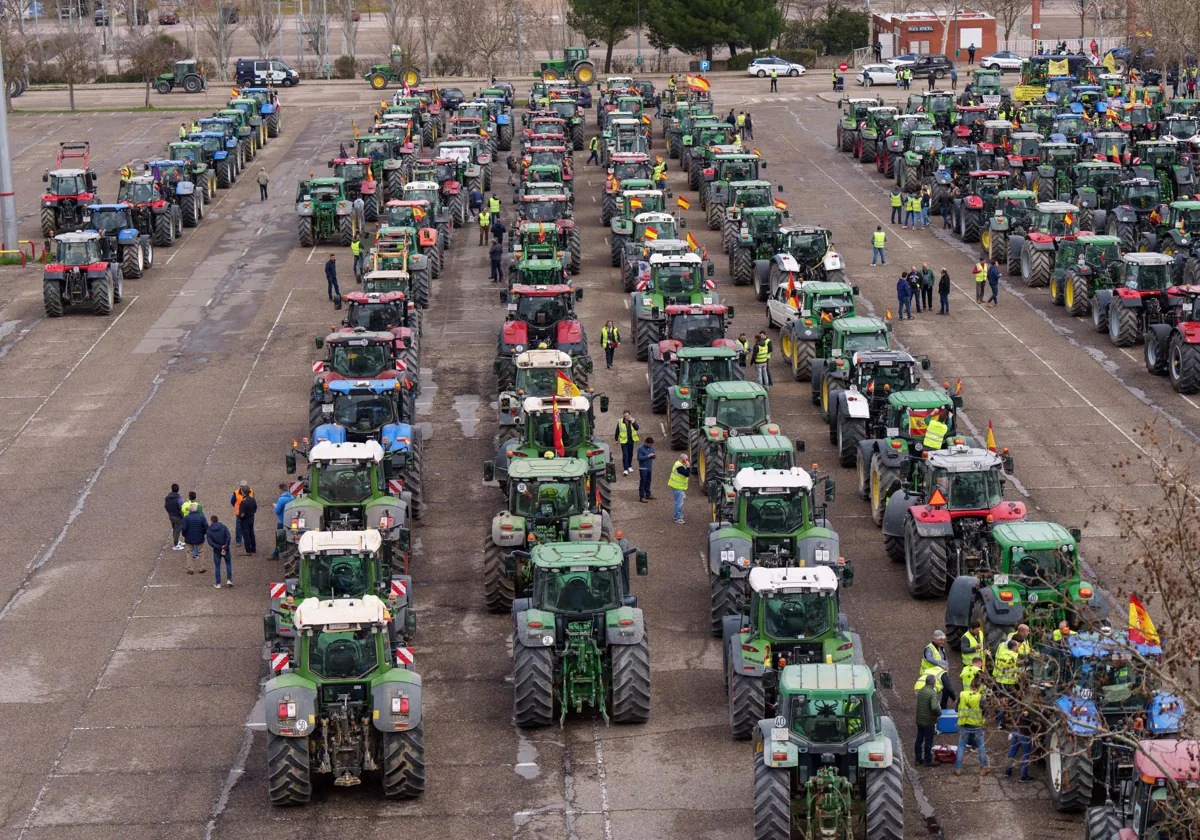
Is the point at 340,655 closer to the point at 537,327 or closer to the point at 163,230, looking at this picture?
the point at 537,327

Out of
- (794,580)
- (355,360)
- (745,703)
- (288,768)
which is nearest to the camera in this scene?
(288,768)

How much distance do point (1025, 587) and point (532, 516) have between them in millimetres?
7593

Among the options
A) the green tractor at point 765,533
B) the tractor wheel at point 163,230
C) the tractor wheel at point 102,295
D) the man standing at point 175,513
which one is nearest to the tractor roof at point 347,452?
the man standing at point 175,513

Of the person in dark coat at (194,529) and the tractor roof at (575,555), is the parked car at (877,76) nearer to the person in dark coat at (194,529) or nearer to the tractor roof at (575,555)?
the person in dark coat at (194,529)

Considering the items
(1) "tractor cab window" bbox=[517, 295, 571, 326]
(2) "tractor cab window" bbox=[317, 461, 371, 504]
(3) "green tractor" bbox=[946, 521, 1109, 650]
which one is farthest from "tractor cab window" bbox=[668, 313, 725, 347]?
(3) "green tractor" bbox=[946, 521, 1109, 650]

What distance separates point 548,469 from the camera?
2997cm

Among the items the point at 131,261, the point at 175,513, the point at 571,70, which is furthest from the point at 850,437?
the point at 571,70

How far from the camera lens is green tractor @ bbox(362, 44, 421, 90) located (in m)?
100

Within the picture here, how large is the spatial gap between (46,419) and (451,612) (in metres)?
16.0

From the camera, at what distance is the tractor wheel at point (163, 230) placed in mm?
62031

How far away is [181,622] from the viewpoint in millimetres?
30922

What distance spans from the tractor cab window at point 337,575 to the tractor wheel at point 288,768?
12.8ft

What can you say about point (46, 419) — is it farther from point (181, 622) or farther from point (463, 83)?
point (463, 83)

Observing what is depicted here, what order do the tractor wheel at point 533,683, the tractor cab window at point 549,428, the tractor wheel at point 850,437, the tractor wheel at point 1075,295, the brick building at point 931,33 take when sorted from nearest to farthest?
the tractor wheel at point 533,683
the tractor cab window at point 549,428
the tractor wheel at point 850,437
the tractor wheel at point 1075,295
the brick building at point 931,33
